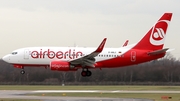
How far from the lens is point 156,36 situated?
7000cm

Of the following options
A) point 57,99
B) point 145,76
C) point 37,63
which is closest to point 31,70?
point 145,76

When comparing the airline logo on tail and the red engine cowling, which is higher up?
the airline logo on tail

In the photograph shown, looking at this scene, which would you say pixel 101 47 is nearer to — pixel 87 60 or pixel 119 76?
pixel 87 60

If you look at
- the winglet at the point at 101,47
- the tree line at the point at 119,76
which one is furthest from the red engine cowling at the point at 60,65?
the tree line at the point at 119,76

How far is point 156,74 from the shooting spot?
351ft

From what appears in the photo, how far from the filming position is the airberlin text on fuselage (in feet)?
220

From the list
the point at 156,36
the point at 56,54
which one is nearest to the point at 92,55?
the point at 56,54

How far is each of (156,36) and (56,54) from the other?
13.5m

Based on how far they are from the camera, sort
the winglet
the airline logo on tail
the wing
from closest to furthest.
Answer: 1. the winglet
2. the wing
3. the airline logo on tail

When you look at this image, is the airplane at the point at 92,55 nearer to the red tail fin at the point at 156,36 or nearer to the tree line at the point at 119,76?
the red tail fin at the point at 156,36

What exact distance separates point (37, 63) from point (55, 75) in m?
45.6

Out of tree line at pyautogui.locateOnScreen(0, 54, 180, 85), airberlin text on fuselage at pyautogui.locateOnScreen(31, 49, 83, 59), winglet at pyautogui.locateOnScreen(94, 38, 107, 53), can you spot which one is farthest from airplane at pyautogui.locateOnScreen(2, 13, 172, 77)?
tree line at pyautogui.locateOnScreen(0, 54, 180, 85)

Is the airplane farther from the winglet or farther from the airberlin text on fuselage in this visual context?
Answer: the winglet

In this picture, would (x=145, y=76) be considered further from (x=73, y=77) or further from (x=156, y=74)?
(x=73, y=77)
